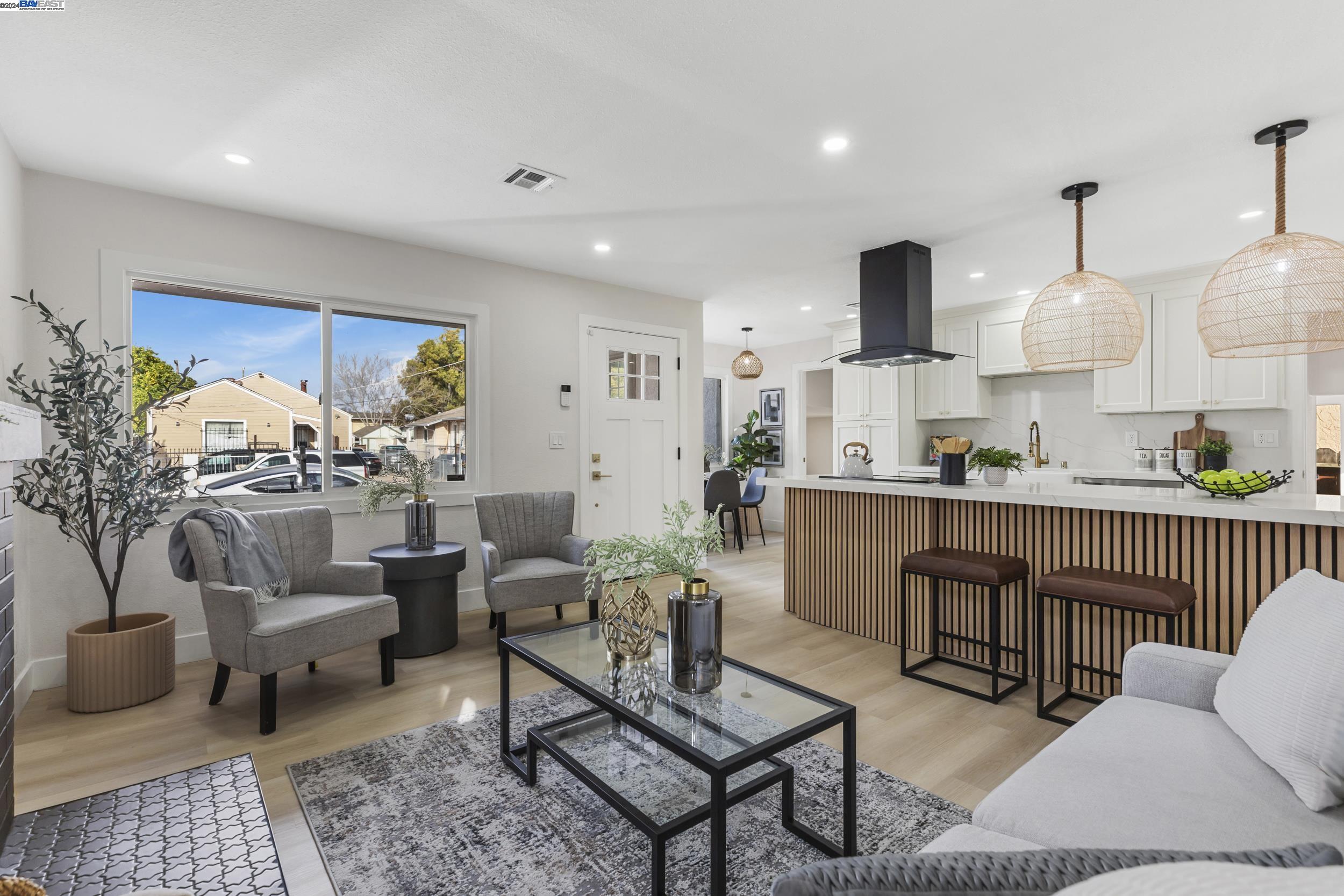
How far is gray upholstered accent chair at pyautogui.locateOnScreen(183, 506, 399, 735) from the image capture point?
253cm

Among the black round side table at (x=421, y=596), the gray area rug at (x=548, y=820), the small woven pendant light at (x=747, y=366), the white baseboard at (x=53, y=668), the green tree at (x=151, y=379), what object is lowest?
the gray area rug at (x=548, y=820)

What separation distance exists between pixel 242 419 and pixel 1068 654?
14.5 ft

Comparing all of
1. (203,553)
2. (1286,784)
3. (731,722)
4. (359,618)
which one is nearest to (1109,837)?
(1286,784)

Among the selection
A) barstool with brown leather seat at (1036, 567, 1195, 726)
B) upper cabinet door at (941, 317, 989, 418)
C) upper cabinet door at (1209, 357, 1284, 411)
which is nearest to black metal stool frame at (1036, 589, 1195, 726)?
barstool with brown leather seat at (1036, 567, 1195, 726)

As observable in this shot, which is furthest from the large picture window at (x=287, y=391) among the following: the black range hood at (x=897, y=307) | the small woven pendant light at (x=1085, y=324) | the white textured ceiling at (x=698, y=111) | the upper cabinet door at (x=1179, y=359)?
the upper cabinet door at (x=1179, y=359)

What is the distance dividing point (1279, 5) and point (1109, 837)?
7.86 feet

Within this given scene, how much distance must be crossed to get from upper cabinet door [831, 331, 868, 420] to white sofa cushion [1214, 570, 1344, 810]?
5066 mm

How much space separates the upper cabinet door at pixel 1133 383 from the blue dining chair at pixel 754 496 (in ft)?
10.9

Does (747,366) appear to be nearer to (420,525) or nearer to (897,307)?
(897,307)

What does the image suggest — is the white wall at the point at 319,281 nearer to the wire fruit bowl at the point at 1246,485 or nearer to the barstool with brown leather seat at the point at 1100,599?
the barstool with brown leather seat at the point at 1100,599

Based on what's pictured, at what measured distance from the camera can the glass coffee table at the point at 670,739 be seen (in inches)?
60.2

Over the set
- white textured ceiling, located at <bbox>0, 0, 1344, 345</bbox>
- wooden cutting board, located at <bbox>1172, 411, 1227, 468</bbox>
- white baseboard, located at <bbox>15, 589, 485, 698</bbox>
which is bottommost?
white baseboard, located at <bbox>15, 589, 485, 698</bbox>

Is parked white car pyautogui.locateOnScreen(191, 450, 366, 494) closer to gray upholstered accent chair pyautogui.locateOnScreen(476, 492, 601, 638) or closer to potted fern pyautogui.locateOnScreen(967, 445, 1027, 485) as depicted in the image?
gray upholstered accent chair pyautogui.locateOnScreen(476, 492, 601, 638)

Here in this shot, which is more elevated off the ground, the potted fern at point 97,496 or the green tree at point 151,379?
the green tree at point 151,379
